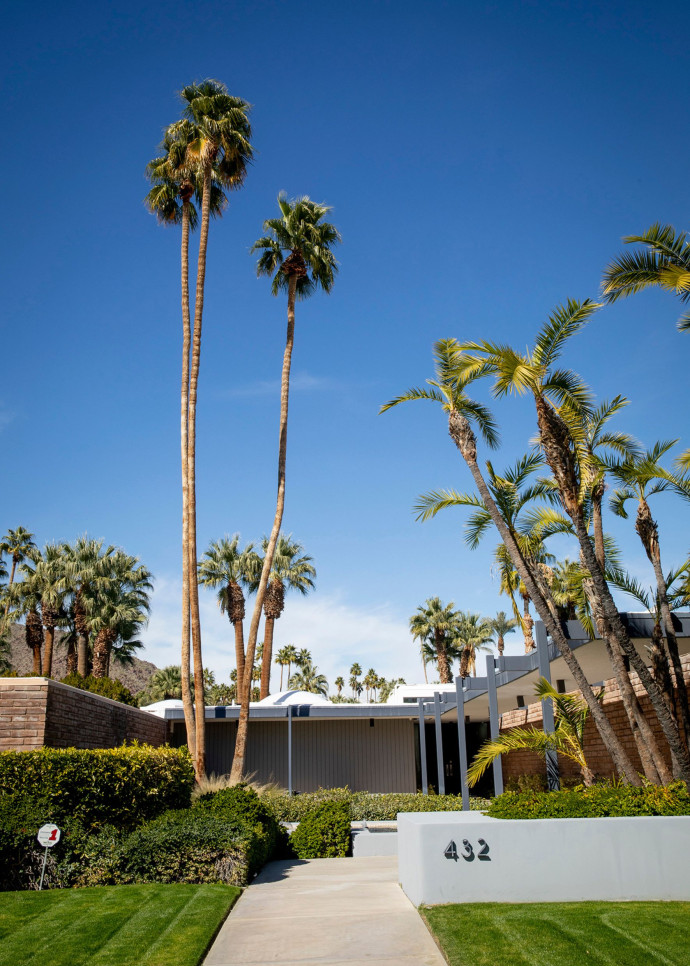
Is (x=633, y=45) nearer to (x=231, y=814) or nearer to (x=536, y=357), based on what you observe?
(x=536, y=357)

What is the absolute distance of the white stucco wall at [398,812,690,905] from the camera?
7.54 meters

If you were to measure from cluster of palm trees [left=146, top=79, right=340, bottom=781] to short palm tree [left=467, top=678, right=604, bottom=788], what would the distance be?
898cm

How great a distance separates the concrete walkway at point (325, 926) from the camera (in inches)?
236

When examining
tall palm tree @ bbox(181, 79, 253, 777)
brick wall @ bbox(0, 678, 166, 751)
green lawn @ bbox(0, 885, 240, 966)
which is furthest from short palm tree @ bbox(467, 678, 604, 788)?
tall palm tree @ bbox(181, 79, 253, 777)

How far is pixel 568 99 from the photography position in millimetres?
13992

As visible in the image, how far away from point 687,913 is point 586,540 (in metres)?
4.63

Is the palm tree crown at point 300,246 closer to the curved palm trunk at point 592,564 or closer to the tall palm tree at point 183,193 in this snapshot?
the tall palm tree at point 183,193

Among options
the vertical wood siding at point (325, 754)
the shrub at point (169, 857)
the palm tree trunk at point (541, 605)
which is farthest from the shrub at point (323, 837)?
the vertical wood siding at point (325, 754)

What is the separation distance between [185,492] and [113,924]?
41.4 ft

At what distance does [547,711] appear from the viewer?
12102 mm

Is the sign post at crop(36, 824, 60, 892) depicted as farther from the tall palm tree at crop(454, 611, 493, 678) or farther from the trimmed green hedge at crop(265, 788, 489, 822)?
the tall palm tree at crop(454, 611, 493, 678)

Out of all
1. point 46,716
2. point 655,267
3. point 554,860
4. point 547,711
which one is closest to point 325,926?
point 554,860

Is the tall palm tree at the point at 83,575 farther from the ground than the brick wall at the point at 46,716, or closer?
farther from the ground

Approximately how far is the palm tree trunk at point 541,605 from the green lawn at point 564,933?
2834 millimetres
